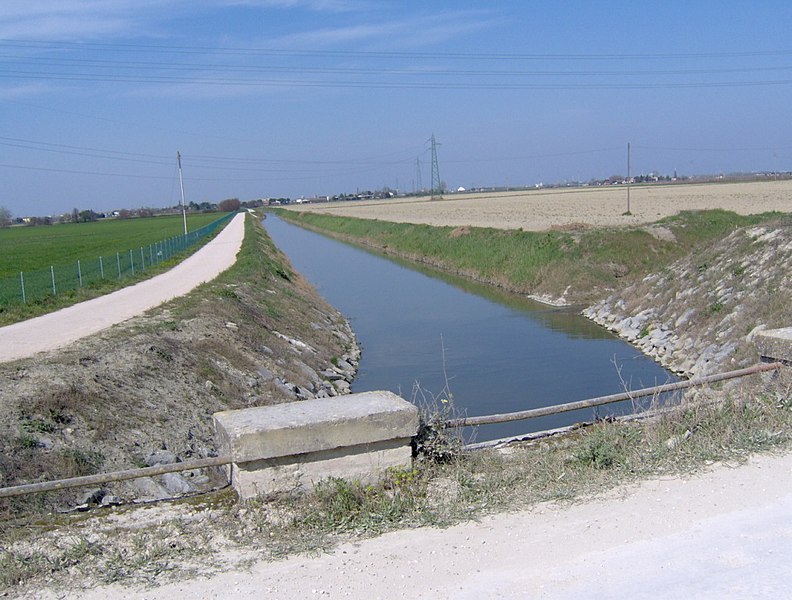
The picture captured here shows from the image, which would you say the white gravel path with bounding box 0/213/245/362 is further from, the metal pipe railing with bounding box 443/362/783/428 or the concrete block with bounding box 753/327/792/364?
the concrete block with bounding box 753/327/792/364

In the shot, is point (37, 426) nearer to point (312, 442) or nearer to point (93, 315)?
point (312, 442)

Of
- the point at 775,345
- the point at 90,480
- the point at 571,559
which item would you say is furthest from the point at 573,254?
the point at 90,480

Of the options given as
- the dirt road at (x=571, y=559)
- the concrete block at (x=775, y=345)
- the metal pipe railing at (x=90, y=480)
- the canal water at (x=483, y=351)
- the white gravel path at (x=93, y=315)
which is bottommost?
the canal water at (x=483, y=351)

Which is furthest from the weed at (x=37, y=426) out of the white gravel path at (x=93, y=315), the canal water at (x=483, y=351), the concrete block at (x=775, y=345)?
the concrete block at (x=775, y=345)

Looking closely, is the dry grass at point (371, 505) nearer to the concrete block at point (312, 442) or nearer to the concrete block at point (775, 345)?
the concrete block at point (312, 442)

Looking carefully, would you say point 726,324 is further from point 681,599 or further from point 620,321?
point 681,599

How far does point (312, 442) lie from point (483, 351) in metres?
17.8

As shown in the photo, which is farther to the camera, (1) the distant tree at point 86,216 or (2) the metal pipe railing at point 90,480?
(1) the distant tree at point 86,216

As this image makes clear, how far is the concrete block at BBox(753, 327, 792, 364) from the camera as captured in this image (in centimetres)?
730

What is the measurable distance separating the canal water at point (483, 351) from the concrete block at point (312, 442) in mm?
2745

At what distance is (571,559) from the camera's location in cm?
458

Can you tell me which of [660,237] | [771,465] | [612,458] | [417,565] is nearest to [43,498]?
[417,565]

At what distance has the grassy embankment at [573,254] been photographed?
114 feet

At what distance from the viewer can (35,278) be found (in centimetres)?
2517
